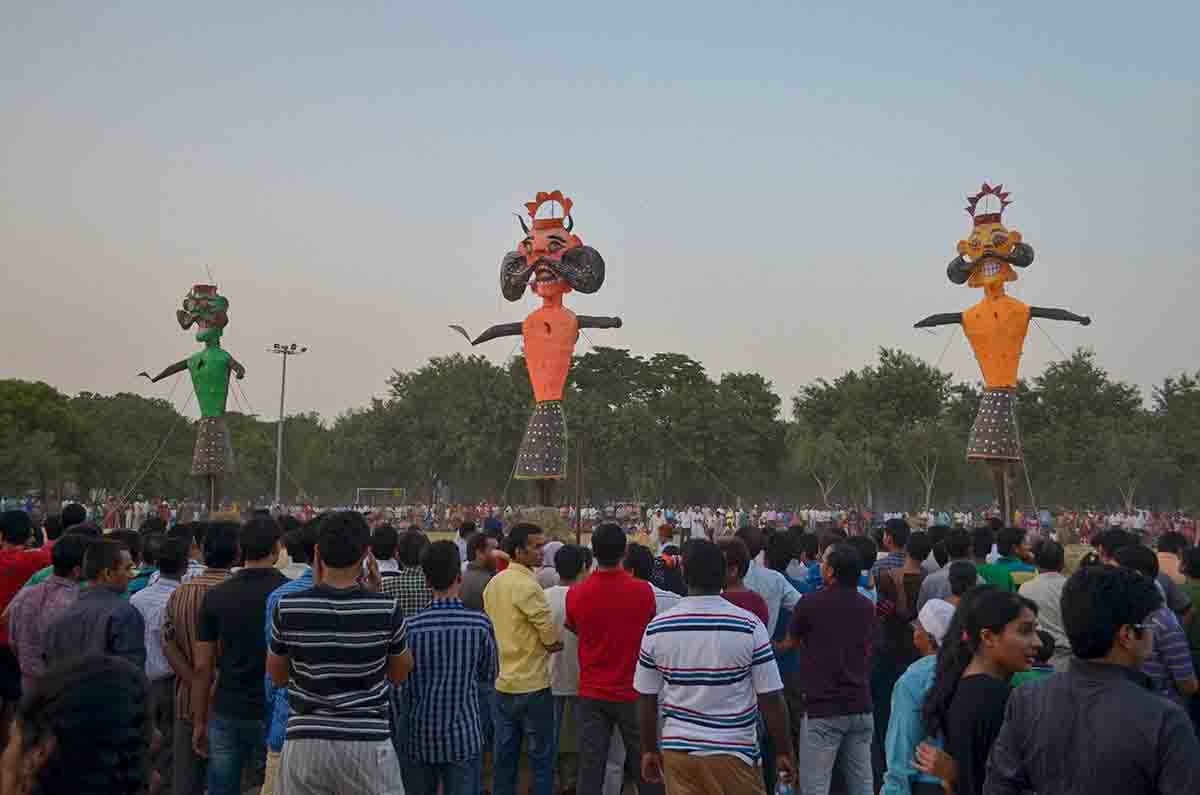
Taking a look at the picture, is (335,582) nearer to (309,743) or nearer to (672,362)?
(309,743)

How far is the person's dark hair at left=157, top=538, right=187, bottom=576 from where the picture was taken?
21.5 ft

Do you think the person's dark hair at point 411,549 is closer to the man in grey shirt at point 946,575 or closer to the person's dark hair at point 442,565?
the person's dark hair at point 442,565

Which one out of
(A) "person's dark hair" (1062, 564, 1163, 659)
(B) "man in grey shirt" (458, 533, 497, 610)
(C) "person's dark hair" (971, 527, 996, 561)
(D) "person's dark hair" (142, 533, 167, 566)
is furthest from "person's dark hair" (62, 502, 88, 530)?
(A) "person's dark hair" (1062, 564, 1163, 659)

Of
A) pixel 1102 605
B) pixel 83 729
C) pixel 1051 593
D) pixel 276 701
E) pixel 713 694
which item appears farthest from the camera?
pixel 1051 593

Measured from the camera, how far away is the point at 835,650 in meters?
5.79

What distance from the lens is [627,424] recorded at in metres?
50.4

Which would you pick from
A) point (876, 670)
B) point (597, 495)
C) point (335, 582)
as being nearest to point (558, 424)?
point (876, 670)

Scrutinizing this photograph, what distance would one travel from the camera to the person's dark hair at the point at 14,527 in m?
7.31

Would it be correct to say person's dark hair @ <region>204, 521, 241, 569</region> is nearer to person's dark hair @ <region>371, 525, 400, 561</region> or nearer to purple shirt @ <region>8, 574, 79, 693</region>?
purple shirt @ <region>8, 574, 79, 693</region>

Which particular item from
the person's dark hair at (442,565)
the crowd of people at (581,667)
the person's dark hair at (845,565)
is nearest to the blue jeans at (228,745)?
the crowd of people at (581,667)

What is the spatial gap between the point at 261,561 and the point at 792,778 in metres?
2.75

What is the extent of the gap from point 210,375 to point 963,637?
21870 mm

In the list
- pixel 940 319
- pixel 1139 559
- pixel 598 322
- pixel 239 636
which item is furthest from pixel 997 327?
pixel 239 636

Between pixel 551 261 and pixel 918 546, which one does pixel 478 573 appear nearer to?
pixel 918 546
